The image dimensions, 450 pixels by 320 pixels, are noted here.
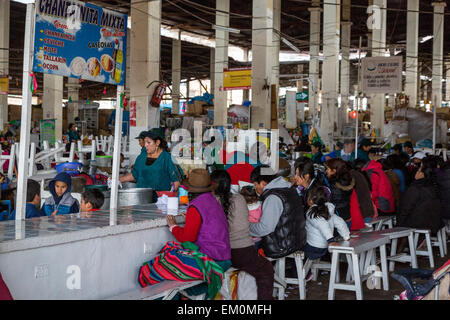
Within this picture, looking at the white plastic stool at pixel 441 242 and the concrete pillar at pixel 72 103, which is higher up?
the concrete pillar at pixel 72 103

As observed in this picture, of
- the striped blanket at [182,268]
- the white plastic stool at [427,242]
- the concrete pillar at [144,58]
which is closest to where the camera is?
the striped blanket at [182,268]

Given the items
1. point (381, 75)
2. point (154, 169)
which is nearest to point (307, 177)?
point (154, 169)

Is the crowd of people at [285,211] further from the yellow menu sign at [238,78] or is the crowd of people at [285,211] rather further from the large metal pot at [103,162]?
the yellow menu sign at [238,78]

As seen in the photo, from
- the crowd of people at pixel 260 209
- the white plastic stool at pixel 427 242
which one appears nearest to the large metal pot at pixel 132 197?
the crowd of people at pixel 260 209

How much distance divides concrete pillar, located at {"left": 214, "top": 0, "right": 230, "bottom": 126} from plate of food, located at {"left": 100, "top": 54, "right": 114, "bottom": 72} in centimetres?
1467

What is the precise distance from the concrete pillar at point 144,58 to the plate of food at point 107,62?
27.6 feet

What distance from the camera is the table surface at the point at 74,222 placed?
3449 mm

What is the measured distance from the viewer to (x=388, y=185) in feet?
25.5

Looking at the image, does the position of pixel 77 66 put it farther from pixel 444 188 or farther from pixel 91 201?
pixel 444 188

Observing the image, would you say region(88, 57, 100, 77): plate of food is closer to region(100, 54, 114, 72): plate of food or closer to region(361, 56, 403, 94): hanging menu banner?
region(100, 54, 114, 72): plate of food

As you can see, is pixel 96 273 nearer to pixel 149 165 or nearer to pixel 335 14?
pixel 149 165

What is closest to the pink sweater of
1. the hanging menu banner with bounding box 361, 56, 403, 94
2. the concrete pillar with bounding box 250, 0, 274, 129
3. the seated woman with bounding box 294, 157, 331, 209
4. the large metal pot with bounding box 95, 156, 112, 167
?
the seated woman with bounding box 294, 157, 331, 209

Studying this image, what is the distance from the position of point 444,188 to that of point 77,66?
595cm

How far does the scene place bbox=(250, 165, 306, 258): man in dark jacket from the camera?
5031 millimetres
